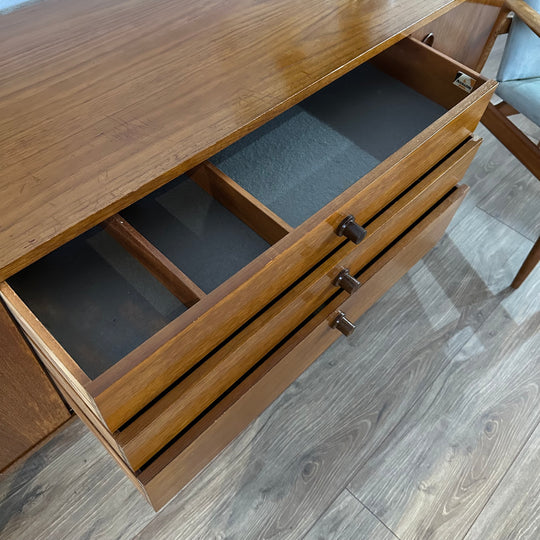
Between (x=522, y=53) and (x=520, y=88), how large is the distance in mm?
68

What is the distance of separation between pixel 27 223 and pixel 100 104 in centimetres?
18

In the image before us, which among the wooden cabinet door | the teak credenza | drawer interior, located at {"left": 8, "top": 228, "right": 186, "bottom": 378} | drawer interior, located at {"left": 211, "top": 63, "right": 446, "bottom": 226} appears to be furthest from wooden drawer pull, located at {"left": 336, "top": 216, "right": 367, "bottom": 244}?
the wooden cabinet door

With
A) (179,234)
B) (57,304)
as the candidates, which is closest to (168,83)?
(179,234)

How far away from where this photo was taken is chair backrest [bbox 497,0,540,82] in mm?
960

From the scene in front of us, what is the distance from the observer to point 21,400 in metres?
0.69

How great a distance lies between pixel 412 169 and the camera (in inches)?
27.1

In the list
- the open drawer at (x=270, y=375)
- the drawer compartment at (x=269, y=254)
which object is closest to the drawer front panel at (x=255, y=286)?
the drawer compartment at (x=269, y=254)

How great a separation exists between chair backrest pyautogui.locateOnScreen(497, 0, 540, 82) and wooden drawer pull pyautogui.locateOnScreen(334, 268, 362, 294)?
561mm

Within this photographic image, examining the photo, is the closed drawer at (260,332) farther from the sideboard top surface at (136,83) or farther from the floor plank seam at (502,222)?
the floor plank seam at (502,222)

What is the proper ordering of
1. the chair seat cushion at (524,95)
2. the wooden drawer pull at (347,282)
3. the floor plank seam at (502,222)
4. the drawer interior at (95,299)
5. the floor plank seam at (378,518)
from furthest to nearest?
1. the floor plank seam at (502,222)
2. the chair seat cushion at (524,95)
3. the floor plank seam at (378,518)
4. the wooden drawer pull at (347,282)
5. the drawer interior at (95,299)

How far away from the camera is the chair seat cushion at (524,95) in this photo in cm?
93

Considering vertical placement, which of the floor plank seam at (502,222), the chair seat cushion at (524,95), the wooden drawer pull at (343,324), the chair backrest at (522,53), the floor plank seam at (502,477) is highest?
the chair backrest at (522,53)

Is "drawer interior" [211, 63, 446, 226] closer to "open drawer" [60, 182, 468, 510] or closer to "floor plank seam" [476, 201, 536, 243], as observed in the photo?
"open drawer" [60, 182, 468, 510]

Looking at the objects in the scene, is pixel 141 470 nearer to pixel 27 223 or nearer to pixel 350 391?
pixel 27 223
